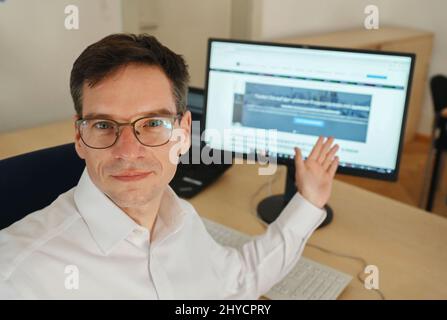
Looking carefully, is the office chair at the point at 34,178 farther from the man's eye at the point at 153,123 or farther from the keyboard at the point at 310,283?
the keyboard at the point at 310,283

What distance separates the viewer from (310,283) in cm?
117

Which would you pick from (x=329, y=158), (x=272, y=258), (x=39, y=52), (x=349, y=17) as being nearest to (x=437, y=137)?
(x=349, y=17)

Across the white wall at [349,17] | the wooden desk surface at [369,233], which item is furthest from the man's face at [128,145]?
the white wall at [349,17]

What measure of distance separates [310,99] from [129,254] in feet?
2.46

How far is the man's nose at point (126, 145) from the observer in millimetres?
832

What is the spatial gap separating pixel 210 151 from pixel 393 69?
0.63 metres

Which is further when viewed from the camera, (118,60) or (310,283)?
(310,283)

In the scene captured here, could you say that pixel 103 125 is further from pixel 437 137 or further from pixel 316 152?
pixel 437 137

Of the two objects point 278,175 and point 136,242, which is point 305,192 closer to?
point 136,242

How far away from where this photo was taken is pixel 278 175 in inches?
68.9

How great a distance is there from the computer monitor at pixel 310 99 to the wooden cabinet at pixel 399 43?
6.67 ft
